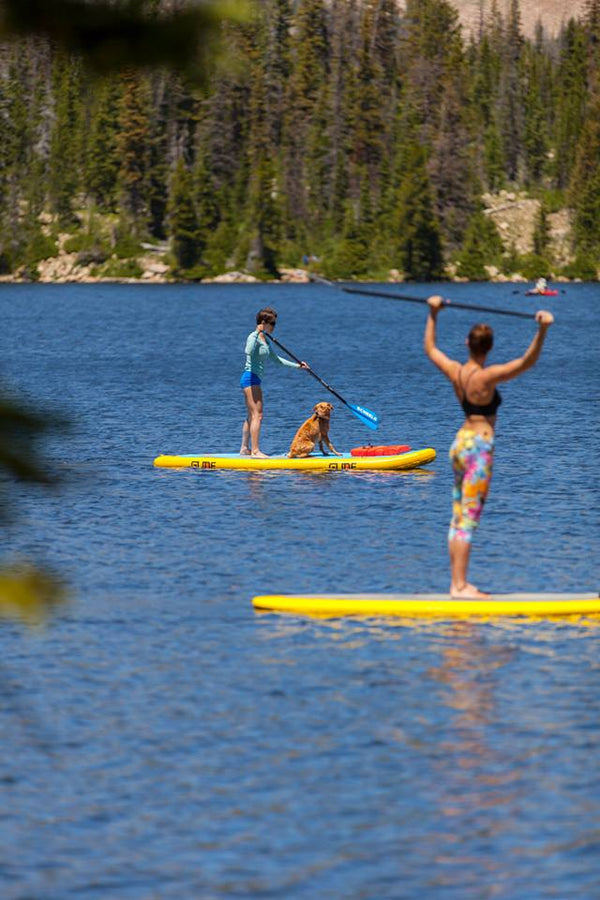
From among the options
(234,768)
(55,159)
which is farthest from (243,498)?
(55,159)

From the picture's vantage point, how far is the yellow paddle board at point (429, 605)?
48.4 ft

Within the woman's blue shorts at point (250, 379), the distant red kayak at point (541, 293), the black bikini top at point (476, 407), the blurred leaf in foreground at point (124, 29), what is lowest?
the distant red kayak at point (541, 293)

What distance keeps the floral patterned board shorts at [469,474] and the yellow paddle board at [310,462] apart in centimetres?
1119

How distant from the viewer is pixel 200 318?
10394cm

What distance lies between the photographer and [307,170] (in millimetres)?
182875

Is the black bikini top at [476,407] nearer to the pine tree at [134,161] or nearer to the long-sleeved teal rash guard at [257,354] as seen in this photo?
the long-sleeved teal rash guard at [257,354]

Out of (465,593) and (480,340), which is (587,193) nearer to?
(465,593)

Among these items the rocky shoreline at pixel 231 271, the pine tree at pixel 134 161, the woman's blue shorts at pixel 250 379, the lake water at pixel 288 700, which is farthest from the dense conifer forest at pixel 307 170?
the lake water at pixel 288 700

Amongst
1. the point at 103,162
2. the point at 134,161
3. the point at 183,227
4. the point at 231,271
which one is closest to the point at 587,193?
the point at 231,271

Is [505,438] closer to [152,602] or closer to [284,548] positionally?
[284,548]

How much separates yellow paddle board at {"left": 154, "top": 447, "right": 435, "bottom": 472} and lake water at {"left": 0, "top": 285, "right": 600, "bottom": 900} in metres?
0.24

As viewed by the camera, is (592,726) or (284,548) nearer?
(592,726)

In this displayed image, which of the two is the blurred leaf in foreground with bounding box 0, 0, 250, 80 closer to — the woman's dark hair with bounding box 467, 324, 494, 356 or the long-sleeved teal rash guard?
the woman's dark hair with bounding box 467, 324, 494, 356

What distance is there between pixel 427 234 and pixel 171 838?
158m
